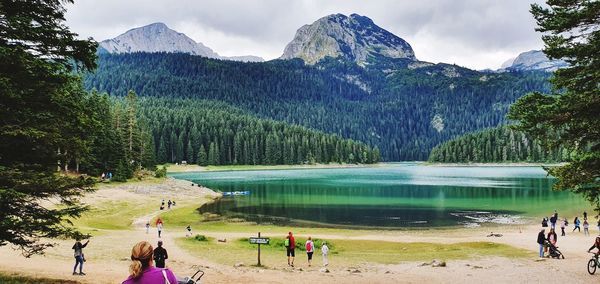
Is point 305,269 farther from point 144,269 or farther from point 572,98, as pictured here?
point 144,269

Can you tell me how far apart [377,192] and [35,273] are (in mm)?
74296

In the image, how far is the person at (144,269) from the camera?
6238mm

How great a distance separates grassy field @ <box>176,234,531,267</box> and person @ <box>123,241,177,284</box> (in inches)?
829

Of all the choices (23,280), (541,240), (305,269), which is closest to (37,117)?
(23,280)

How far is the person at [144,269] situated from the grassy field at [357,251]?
2107cm

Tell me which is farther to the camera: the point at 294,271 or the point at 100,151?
the point at 100,151

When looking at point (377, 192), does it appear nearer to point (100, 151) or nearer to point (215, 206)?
point (215, 206)

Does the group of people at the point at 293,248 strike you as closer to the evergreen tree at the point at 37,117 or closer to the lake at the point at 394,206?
the evergreen tree at the point at 37,117

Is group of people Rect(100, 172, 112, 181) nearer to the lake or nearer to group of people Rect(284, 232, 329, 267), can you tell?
the lake

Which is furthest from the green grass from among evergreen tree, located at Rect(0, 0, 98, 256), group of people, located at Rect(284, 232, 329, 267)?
group of people, located at Rect(284, 232, 329, 267)

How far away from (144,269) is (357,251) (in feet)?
97.8

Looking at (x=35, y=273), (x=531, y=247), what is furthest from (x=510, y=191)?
(x=35, y=273)

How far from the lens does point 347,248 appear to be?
118 ft

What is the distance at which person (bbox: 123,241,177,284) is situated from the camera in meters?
6.24
